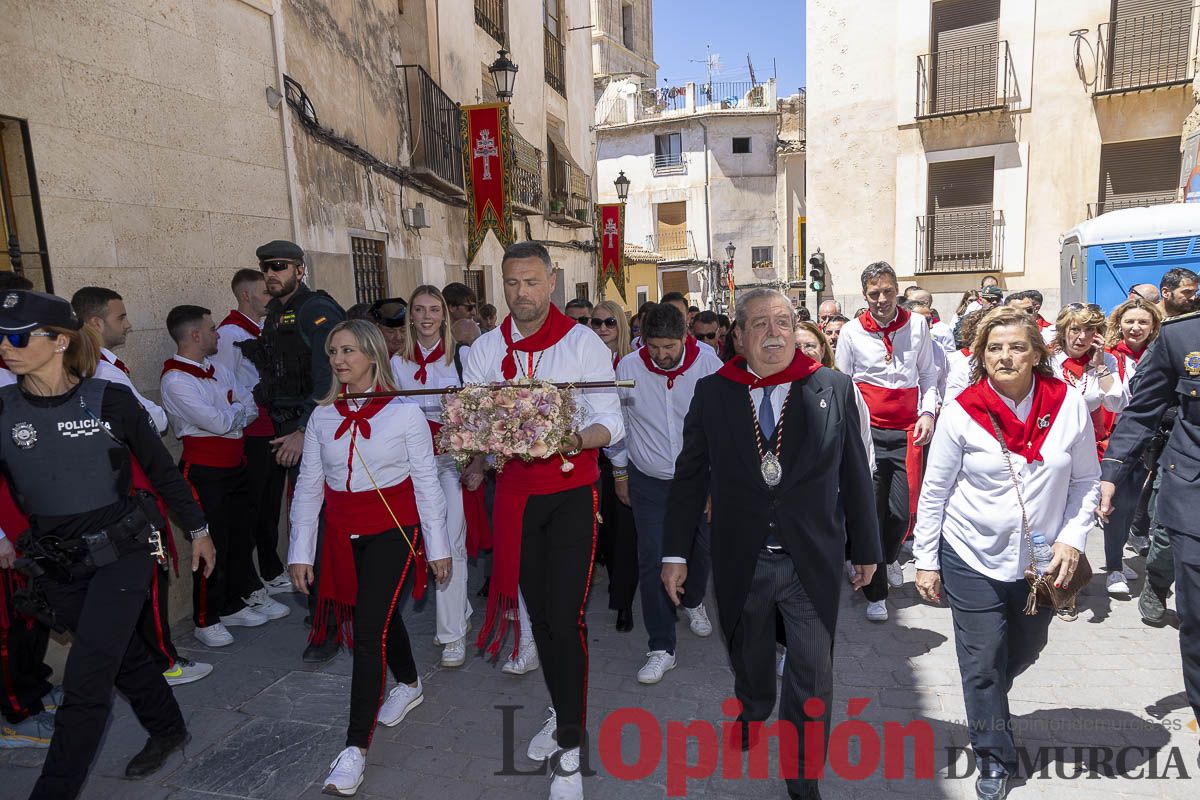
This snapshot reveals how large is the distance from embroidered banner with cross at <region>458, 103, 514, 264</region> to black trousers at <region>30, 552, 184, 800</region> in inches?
345

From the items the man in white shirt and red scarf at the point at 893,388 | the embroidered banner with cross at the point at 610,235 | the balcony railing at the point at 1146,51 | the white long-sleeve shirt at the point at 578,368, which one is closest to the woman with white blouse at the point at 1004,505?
the white long-sleeve shirt at the point at 578,368

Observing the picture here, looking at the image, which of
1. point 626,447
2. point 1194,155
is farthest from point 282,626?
point 1194,155

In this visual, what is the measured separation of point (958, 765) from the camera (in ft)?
11.9

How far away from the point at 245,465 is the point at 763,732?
394 cm

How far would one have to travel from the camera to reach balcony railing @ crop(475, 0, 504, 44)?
14.3m

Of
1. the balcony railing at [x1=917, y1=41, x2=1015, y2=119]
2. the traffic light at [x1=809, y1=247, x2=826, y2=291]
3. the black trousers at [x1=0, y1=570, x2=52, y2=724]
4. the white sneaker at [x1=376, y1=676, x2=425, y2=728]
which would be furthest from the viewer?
the balcony railing at [x1=917, y1=41, x2=1015, y2=119]

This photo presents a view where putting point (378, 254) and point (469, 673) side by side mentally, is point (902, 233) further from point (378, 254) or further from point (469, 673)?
point (469, 673)

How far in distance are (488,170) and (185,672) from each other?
871 cm

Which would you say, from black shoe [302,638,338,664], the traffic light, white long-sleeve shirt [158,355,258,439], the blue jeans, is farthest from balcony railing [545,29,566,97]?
black shoe [302,638,338,664]

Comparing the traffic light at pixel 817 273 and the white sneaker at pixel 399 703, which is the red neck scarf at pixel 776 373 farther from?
the traffic light at pixel 817 273

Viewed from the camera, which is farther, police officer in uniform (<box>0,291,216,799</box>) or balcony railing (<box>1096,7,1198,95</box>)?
balcony railing (<box>1096,7,1198,95</box>)

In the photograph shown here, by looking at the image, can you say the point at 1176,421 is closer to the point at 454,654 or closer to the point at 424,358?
the point at 454,654

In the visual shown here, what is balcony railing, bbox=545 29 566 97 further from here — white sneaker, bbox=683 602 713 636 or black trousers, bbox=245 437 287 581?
white sneaker, bbox=683 602 713 636

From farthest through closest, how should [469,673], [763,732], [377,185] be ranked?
[377,185]
[469,673]
[763,732]
